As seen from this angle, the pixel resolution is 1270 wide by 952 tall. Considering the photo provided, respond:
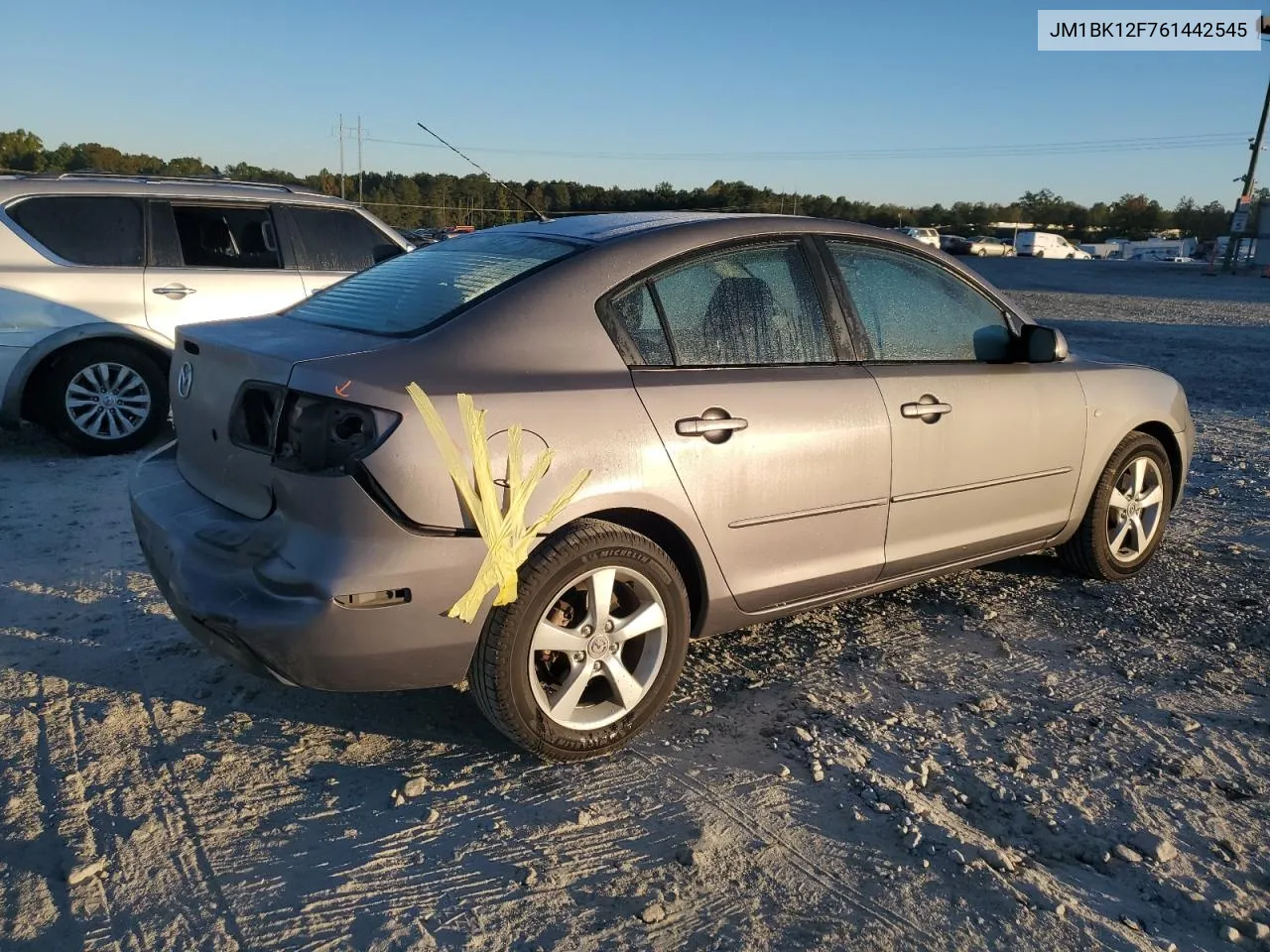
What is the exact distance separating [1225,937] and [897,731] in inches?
43.3

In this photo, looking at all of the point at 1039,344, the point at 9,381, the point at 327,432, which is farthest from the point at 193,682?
Result: the point at 9,381

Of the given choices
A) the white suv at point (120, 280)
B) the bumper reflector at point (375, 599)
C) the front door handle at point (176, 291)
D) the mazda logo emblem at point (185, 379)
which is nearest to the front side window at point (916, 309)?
the bumper reflector at point (375, 599)

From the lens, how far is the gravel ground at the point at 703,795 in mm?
2406

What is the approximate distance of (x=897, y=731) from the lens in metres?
3.31

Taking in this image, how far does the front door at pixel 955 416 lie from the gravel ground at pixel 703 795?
469mm

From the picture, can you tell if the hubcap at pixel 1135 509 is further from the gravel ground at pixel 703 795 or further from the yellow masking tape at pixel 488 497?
the yellow masking tape at pixel 488 497

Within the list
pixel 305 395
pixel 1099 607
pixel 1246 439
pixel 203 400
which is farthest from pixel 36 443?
pixel 1246 439

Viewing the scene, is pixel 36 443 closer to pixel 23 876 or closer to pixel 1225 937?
pixel 23 876

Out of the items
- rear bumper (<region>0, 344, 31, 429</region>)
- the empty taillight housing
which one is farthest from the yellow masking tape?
rear bumper (<region>0, 344, 31, 429</region>)

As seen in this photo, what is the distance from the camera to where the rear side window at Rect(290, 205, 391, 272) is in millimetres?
7676

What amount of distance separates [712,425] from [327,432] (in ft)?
3.87

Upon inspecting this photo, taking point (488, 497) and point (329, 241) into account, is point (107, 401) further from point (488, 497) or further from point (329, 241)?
point (488, 497)

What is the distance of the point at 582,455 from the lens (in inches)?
115

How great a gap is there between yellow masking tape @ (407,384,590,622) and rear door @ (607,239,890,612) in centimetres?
50
